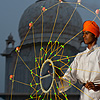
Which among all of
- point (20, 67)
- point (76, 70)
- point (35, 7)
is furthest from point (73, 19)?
point (76, 70)

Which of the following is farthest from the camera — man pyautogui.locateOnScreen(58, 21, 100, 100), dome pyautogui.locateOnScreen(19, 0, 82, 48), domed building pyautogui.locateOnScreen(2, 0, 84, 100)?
dome pyautogui.locateOnScreen(19, 0, 82, 48)

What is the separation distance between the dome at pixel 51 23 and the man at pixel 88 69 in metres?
15.5

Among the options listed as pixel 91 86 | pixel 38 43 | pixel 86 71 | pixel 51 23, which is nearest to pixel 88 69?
pixel 86 71

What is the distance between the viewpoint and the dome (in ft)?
65.7

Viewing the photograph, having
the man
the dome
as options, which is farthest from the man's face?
the dome

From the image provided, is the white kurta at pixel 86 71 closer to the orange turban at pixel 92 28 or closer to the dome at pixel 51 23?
the orange turban at pixel 92 28

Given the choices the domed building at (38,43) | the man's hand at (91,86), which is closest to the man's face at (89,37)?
the man's hand at (91,86)

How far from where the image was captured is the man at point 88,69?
3581 millimetres

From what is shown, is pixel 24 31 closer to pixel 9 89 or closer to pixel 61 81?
pixel 9 89

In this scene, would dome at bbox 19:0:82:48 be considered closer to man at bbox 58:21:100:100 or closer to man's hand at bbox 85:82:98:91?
man at bbox 58:21:100:100

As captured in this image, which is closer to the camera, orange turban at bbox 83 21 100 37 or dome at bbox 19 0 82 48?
orange turban at bbox 83 21 100 37

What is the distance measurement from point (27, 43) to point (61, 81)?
51.6 feet

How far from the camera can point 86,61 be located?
12.4 ft

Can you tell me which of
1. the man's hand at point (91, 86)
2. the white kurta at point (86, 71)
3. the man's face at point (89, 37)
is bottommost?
the man's hand at point (91, 86)
